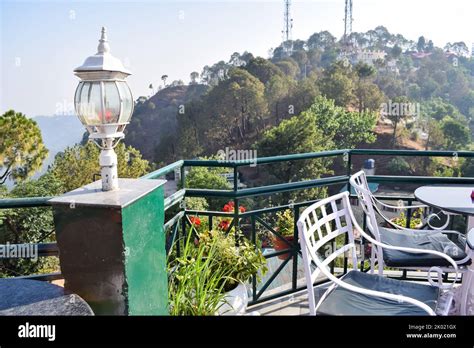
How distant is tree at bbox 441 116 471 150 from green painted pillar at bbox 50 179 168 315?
3655 centimetres

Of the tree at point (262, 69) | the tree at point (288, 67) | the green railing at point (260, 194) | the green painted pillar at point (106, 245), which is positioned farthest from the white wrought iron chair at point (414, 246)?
the tree at point (288, 67)

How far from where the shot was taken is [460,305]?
5.62 feet

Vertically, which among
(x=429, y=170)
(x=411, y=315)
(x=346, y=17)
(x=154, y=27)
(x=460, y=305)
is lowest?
(x=429, y=170)

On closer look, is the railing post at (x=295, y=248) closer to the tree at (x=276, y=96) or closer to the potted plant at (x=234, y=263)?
the potted plant at (x=234, y=263)

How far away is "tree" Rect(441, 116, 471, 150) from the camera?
1302 inches

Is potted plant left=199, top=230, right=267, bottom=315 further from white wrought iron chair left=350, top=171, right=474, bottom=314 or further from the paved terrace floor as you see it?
white wrought iron chair left=350, top=171, right=474, bottom=314

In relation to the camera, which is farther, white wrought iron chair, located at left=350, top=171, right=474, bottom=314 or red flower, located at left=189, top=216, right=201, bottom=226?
red flower, located at left=189, top=216, right=201, bottom=226

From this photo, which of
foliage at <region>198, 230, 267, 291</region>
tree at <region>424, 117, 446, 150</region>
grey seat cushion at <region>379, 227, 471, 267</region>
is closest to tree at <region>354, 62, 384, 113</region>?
tree at <region>424, 117, 446, 150</region>

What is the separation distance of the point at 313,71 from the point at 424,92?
37.2ft

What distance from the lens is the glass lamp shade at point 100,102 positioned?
1.39 metres

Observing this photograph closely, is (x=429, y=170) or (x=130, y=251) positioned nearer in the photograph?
(x=130, y=251)

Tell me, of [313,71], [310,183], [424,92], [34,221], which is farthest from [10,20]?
[424,92]

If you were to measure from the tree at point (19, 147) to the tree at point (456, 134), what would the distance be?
102 ft

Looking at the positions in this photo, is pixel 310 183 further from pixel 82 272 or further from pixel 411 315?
pixel 82 272
